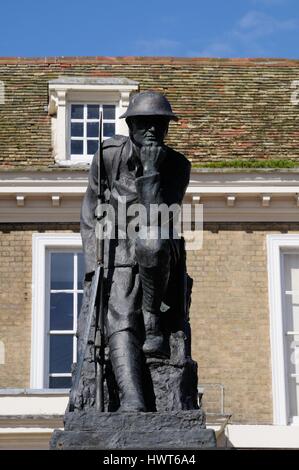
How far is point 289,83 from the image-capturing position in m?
26.0

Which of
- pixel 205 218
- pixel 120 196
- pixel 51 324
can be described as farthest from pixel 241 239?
pixel 120 196

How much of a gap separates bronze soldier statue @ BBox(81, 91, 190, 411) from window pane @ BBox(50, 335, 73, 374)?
39.1 ft

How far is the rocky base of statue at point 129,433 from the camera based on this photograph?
924 centimetres

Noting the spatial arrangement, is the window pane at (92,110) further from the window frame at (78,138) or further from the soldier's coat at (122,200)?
the soldier's coat at (122,200)

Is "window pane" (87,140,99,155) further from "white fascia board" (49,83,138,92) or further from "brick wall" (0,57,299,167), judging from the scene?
"white fascia board" (49,83,138,92)

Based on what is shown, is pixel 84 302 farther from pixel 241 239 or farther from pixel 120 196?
pixel 241 239

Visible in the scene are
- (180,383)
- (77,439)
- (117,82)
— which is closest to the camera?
(77,439)

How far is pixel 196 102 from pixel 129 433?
16.3 m

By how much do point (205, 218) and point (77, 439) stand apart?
13511 millimetres

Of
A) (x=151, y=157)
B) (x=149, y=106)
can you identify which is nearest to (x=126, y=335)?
(x=151, y=157)

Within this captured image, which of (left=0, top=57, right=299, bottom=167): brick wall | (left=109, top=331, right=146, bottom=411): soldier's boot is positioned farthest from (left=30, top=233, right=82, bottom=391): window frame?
(left=109, top=331, right=146, bottom=411): soldier's boot

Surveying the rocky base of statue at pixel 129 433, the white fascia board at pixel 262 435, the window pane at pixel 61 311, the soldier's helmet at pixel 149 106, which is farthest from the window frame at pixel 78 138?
the rocky base of statue at pixel 129 433

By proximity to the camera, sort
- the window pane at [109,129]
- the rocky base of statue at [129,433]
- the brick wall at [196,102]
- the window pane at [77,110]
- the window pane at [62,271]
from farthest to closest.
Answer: the window pane at [77,110], the window pane at [109,129], the brick wall at [196,102], the window pane at [62,271], the rocky base of statue at [129,433]

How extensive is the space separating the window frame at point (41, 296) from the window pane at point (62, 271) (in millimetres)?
119
